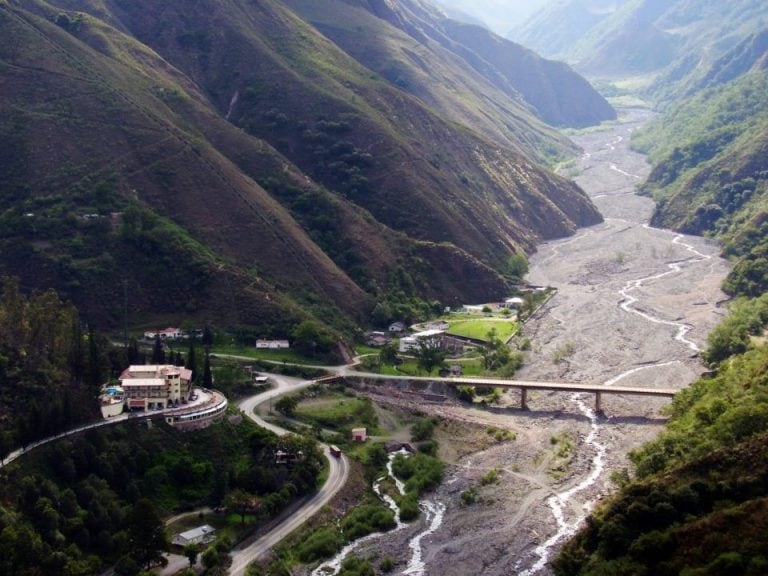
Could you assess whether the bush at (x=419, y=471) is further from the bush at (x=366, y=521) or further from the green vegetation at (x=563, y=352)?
the green vegetation at (x=563, y=352)

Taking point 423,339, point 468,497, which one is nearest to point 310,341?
point 423,339

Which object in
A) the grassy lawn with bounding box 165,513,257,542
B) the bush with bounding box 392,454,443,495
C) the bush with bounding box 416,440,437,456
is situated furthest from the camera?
the bush with bounding box 416,440,437,456

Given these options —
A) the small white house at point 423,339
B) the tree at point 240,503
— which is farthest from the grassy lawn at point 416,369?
the tree at point 240,503

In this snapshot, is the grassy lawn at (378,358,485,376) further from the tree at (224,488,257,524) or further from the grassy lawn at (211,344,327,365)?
the tree at (224,488,257,524)

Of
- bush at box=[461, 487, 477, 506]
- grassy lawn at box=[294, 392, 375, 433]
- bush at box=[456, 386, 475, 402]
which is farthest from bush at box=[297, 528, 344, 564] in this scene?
bush at box=[456, 386, 475, 402]

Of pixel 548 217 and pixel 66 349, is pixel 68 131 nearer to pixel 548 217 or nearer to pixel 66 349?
pixel 66 349

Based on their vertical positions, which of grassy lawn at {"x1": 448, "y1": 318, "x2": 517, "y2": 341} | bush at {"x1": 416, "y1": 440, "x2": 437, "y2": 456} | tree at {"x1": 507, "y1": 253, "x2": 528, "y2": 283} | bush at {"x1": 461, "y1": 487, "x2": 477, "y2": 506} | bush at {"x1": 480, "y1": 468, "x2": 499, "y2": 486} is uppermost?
tree at {"x1": 507, "y1": 253, "x2": 528, "y2": 283}

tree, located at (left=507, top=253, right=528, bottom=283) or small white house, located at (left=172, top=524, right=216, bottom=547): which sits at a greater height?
tree, located at (left=507, top=253, right=528, bottom=283)

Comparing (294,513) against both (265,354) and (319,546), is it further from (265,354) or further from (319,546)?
(265,354)
